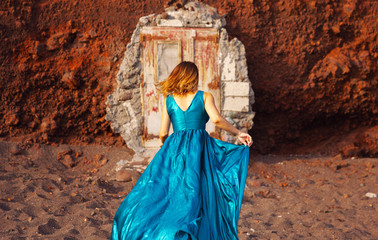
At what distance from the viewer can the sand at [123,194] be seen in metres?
4.30

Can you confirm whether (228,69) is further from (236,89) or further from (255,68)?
(255,68)

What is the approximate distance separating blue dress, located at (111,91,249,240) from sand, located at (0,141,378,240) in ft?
4.14

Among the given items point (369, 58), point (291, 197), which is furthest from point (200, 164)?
point (369, 58)

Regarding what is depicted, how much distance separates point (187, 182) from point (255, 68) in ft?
16.2

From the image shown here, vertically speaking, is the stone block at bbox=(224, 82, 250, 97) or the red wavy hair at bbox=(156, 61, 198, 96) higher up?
the red wavy hair at bbox=(156, 61, 198, 96)

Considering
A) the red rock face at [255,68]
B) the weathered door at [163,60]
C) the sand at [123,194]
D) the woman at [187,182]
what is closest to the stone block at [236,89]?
the weathered door at [163,60]

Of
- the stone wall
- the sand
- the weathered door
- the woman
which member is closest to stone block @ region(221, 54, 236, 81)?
the stone wall

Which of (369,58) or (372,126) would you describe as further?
(372,126)

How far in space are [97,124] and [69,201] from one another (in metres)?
2.35

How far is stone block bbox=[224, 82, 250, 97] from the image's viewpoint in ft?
21.5

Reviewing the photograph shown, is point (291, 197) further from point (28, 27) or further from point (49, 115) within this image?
point (28, 27)

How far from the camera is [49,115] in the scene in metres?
6.87

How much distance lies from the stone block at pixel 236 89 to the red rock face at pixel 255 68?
941 mm

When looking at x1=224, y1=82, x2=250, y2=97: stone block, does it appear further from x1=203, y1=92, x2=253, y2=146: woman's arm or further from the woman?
x1=203, y1=92, x2=253, y2=146: woman's arm
